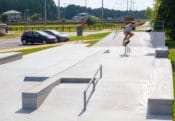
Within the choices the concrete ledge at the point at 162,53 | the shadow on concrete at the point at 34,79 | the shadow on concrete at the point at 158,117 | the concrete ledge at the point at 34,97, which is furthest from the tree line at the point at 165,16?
the shadow on concrete at the point at 158,117

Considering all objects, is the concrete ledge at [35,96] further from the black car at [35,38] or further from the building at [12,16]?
the building at [12,16]

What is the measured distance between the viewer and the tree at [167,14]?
39.9 metres

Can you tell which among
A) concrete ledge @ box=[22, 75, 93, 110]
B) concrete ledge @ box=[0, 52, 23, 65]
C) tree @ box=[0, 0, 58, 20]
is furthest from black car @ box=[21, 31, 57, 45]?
tree @ box=[0, 0, 58, 20]

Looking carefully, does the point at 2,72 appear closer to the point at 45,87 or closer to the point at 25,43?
the point at 45,87

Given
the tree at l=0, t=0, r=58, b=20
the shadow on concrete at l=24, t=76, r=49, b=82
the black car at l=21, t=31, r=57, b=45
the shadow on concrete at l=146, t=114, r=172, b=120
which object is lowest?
the black car at l=21, t=31, r=57, b=45

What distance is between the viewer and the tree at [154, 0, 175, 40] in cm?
3989

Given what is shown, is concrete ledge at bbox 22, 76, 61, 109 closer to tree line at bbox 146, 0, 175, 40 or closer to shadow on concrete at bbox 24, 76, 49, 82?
shadow on concrete at bbox 24, 76, 49, 82

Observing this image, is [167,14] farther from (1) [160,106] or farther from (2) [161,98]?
(1) [160,106]

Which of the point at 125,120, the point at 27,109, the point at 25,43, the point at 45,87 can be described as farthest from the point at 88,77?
the point at 25,43

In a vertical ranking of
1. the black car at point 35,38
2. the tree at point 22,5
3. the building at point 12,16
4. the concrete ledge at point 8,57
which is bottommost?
the black car at point 35,38

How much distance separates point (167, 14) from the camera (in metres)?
40.2

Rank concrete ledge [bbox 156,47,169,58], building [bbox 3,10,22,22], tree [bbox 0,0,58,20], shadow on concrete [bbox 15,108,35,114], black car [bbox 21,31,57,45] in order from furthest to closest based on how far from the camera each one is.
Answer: tree [bbox 0,0,58,20]
building [bbox 3,10,22,22]
black car [bbox 21,31,57,45]
concrete ledge [bbox 156,47,169,58]
shadow on concrete [bbox 15,108,35,114]

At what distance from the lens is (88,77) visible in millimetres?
12773

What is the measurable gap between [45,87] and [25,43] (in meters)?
32.7
